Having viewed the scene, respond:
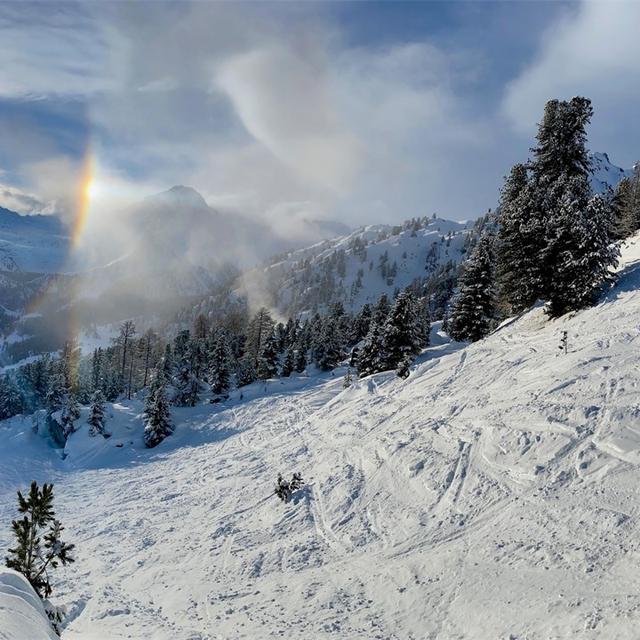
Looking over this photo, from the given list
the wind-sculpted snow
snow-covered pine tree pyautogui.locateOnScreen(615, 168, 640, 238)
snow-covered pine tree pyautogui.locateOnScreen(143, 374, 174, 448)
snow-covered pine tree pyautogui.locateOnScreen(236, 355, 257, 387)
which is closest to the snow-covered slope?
the wind-sculpted snow

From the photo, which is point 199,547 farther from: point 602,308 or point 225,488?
point 602,308

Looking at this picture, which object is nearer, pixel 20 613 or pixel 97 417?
pixel 20 613

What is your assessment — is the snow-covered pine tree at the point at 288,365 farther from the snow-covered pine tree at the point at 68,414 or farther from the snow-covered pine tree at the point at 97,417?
the snow-covered pine tree at the point at 68,414

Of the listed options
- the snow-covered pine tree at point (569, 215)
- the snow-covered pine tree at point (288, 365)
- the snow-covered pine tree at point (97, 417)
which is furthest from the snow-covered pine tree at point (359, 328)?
the snow-covered pine tree at point (569, 215)

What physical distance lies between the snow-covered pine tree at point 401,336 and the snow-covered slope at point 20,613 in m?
36.3

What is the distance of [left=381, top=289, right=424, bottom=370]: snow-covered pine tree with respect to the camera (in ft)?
142

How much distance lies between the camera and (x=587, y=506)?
1318 cm

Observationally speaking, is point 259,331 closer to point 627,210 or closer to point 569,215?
point 627,210

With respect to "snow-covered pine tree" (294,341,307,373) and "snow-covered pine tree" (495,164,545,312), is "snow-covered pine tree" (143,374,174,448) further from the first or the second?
"snow-covered pine tree" (495,164,545,312)

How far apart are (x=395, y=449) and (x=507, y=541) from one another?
8102mm

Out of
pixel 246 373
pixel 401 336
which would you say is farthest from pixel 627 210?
pixel 246 373

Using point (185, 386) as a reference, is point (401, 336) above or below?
above

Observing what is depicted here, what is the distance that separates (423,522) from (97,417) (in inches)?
1603

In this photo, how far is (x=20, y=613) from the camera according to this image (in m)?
7.42
